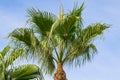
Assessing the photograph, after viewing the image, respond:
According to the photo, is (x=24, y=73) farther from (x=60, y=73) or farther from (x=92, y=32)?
(x=92, y=32)

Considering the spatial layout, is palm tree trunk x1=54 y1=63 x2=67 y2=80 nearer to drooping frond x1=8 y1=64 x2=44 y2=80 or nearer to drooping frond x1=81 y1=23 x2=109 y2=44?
drooping frond x1=81 y1=23 x2=109 y2=44

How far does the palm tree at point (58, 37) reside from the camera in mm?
10305

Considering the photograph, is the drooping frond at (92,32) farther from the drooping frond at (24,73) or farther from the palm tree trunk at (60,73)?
the drooping frond at (24,73)

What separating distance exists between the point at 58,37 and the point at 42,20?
83 cm

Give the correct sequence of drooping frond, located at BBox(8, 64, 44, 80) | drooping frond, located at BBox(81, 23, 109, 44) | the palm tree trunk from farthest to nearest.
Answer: drooping frond, located at BBox(8, 64, 44, 80) → drooping frond, located at BBox(81, 23, 109, 44) → the palm tree trunk

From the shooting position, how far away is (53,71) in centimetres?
1090

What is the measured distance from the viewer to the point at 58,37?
34.4ft

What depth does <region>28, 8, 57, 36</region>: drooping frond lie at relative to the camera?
35.2ft

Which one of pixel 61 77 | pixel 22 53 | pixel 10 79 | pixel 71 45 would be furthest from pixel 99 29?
pixel 10 79

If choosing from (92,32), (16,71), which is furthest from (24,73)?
(92,32)

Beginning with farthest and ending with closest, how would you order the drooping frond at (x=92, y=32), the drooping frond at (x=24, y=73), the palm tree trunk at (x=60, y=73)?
the drooping frond at (x=24, y=73), the drooping frond at (x=92, y=32), the palm tree trunk at (x=60, y=73)

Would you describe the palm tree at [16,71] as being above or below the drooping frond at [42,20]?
below

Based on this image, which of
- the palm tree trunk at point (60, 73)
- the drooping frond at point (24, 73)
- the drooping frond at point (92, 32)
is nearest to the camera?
the palm tree trunk at point (60, 73)

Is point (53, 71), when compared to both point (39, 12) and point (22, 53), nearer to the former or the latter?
point (22, 53)
